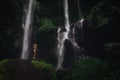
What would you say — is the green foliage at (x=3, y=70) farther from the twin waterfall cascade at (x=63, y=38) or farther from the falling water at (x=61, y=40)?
the twin waterfall cascade at (x=63, y=38)

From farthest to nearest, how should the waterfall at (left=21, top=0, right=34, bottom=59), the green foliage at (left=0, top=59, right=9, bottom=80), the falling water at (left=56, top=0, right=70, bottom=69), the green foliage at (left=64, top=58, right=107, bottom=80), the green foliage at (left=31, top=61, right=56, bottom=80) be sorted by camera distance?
the waterfall at (left=21, top=0, right=34, bottom=59) → the falling water at (left=56, top=0, right=70, bottom=69) → the green foliage at (left=64, top=58, right=107, bottom=80) → the green foliage at (left=31, top=61, right=56, bottom=80) → the green foliage at (left=0, top=59, right=9, bottom=80)

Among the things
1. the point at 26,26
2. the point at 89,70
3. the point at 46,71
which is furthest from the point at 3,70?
the point at 26,26

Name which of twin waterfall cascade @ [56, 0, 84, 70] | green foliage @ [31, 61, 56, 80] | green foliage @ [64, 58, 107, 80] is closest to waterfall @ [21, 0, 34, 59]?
twin waterfall cascade @ [56, 0, 84, 70]

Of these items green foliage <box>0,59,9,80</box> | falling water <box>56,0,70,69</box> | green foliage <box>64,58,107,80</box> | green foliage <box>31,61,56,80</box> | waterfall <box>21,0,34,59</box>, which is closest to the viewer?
green foliage <box>0,59,9,80</box>

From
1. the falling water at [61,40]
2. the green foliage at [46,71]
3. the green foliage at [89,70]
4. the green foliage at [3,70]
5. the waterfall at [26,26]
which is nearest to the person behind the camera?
the green foliage at [3,70]

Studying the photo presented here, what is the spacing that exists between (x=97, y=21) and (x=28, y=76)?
6.26m

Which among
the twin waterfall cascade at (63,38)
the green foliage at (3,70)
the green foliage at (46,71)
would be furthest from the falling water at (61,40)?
the green foliage at (3,70)

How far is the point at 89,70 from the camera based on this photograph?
13711 mm

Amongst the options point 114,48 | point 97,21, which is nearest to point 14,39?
point 97,21

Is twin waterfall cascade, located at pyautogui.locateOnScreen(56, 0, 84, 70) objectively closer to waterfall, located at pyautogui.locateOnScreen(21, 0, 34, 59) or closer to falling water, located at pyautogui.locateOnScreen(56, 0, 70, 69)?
falling water, located at pyautogui.locateOnScreen(56, 0, 70, 69)

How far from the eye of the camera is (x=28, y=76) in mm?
12953

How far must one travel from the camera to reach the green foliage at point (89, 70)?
44.2ft

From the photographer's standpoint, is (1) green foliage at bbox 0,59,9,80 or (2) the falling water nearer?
(1) green foliage at bbox 0,59,9,80

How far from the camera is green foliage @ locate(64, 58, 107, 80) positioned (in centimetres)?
1348
